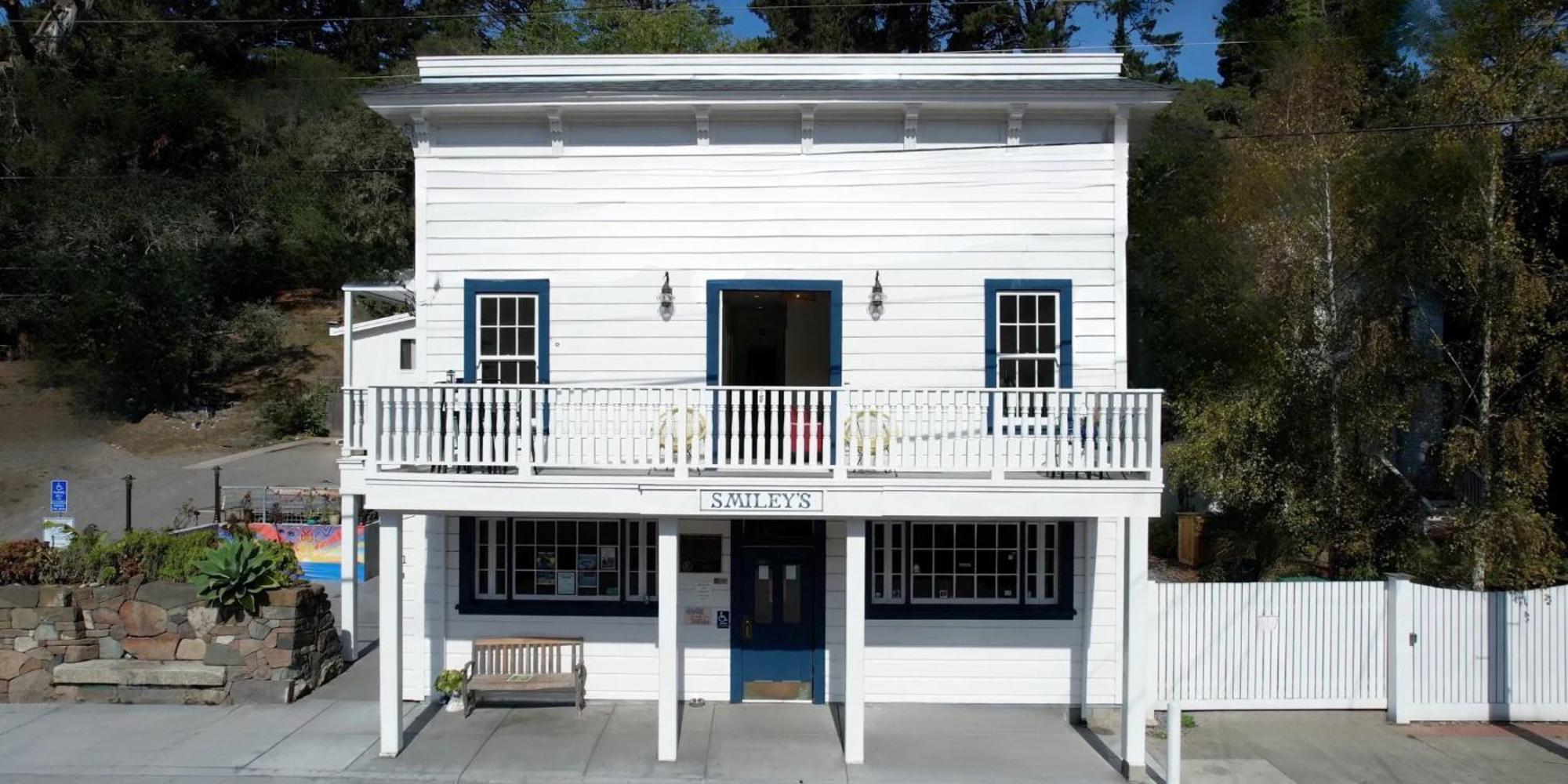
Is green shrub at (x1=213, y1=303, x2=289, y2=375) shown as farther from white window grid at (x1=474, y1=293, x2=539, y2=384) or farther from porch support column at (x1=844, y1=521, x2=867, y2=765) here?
porch support column at (x1=844, y1=521, x2=867, y2=765)

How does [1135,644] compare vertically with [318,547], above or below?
above

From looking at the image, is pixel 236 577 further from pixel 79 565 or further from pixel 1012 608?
pixel 1012 608

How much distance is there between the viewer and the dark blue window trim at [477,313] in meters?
11.2

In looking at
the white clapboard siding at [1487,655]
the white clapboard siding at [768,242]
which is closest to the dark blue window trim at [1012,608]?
the white clapboard siding at [768,242]

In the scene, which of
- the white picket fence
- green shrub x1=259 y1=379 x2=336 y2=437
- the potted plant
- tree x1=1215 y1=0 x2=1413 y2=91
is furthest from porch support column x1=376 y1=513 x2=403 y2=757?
green shrub x1=259 y1=379 x2=336 y2=437

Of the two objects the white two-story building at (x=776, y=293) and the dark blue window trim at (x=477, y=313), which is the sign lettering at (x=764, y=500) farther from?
the dark blue window trim at (x=477, y=313)

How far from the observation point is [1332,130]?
46.0ft

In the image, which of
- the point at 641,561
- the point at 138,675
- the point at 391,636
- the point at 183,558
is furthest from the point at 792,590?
the point at 138,675

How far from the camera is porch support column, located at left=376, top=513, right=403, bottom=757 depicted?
31.3ft

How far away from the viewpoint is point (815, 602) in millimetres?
11203

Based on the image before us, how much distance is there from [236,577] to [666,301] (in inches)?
218

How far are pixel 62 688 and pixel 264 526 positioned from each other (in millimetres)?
6816

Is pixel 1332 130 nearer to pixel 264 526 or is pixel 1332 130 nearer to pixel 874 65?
pixel 874 65

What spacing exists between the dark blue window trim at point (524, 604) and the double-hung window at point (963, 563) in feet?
8.71
